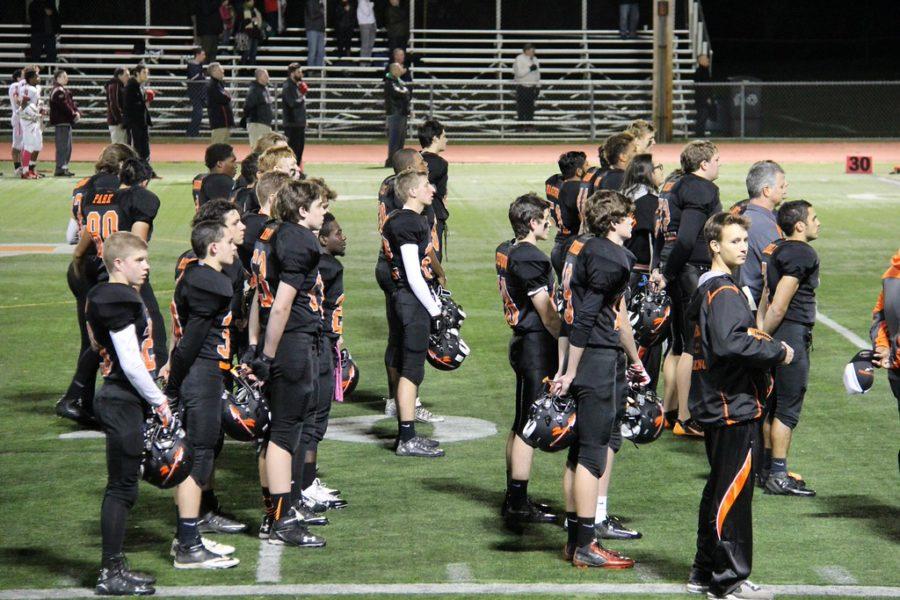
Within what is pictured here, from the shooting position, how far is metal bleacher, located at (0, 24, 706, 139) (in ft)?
116

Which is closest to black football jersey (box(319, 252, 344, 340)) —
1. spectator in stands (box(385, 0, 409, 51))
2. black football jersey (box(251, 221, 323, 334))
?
black football jersey (box(251, 221, 323, 334))

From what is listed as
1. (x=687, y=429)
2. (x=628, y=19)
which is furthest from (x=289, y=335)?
(x=628, y=19)

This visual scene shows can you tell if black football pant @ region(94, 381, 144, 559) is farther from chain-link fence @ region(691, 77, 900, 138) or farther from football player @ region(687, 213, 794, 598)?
chain-link fence @ region(691, 77, 900, 138)

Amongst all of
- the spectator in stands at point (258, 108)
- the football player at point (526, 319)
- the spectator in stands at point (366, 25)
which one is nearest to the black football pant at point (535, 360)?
the football player at point (526, 319)

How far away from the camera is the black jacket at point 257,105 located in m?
27.5

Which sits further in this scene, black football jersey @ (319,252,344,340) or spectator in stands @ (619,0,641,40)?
spectator in stands @ (619,0,641,40)

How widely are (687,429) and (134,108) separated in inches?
758

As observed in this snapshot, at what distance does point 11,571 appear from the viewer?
293 inches

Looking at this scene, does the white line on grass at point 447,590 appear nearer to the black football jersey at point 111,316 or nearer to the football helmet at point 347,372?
the black football jersey at point 111,316

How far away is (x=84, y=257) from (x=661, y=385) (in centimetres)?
499

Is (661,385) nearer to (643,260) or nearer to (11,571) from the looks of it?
(643,260)

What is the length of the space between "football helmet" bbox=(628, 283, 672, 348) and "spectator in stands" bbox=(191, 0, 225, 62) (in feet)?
88.3

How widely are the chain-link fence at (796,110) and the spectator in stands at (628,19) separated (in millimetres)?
3485

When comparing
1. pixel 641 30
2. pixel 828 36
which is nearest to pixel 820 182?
pixel 641 30
